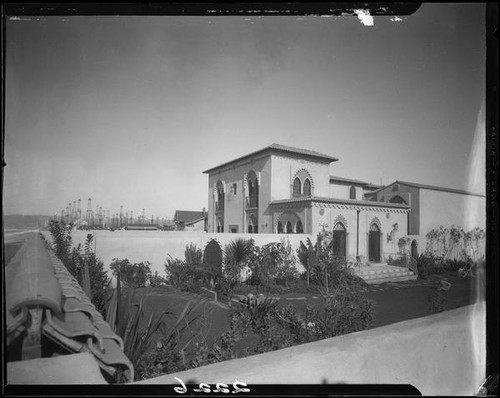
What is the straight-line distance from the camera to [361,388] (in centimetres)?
218

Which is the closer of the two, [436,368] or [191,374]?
[191,374]

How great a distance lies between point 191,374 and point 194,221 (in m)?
2.15

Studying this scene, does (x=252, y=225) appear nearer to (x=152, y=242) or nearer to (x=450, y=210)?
(x=152, y=242)

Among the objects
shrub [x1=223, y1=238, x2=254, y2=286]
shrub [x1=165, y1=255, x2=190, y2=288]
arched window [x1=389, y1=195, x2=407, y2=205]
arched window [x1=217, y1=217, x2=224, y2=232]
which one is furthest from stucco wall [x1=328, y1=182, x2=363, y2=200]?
shrub [x1=165, y1=255, x2=190, y2=288]

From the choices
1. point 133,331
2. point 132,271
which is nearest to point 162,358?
point 133,331

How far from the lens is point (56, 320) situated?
1801mm

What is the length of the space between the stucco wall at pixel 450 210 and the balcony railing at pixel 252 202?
2.05 meters

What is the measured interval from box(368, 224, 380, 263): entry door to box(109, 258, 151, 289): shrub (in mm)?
2768

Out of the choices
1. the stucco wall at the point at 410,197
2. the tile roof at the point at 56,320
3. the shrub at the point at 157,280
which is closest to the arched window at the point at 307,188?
the stucco wall at the point at 410,197

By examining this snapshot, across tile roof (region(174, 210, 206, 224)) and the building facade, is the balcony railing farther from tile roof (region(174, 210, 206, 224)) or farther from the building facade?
tile roof (region(174, 210, 206, 224))

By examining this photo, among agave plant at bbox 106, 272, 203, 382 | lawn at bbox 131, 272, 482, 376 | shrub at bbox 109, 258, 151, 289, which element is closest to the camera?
agave plant at bbox 106, 272, 203, 382

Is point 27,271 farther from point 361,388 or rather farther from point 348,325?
point 348,325

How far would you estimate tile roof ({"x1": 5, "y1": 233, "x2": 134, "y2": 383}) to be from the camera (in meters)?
1.71

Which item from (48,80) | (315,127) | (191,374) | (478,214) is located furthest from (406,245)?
(48,80)
